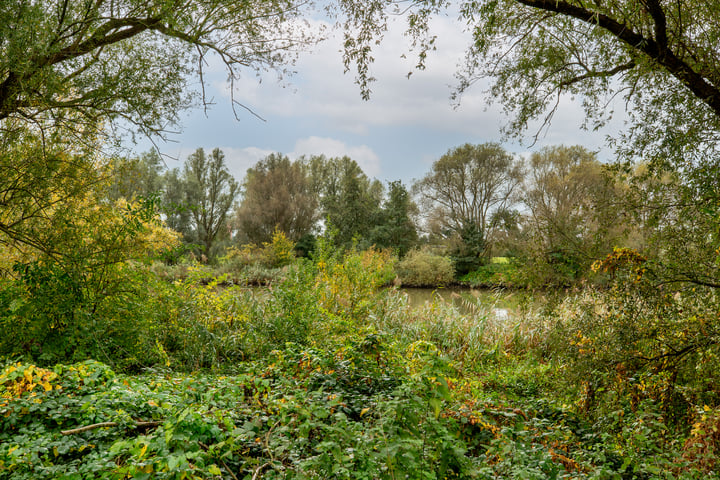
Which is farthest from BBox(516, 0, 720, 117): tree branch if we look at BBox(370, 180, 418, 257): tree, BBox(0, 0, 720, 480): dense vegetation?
BBox(370, 180, 418, 257): tree

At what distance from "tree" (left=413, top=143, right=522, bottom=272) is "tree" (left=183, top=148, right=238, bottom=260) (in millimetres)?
11662

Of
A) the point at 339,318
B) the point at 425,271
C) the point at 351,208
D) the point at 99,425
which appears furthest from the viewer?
the point at 351,208

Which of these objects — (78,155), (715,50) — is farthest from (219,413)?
(715,50)

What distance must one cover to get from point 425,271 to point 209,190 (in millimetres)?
13990

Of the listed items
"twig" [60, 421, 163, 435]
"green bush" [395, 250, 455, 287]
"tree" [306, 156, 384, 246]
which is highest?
"tree" [306, 156, 384, 246]

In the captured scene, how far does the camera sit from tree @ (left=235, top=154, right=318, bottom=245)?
76.2ft

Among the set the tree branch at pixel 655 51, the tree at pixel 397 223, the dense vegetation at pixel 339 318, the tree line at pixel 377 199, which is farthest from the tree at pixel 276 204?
the tree branch at pixel 655 51

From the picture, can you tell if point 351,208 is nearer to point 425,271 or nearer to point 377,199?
point 377,199

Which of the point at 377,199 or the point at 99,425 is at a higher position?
the point at 377,199

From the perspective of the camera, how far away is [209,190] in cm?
2375

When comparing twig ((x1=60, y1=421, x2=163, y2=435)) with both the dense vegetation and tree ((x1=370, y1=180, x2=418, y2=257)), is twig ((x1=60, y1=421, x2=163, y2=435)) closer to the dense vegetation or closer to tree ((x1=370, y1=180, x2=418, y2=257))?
the dense vegetation

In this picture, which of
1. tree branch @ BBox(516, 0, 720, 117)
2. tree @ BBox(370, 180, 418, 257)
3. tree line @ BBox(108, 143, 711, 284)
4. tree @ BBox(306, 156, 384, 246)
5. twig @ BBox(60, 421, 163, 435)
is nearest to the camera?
twig @ BBox(60, 421, 163, 435)

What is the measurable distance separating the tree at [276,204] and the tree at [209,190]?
1.08 meters

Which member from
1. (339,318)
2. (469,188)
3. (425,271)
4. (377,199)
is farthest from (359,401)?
(377,199)
